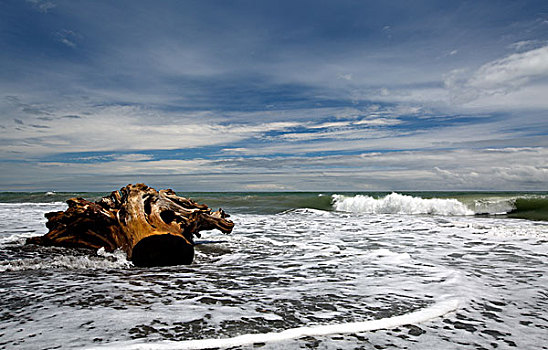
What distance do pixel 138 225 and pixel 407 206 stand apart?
607 inches

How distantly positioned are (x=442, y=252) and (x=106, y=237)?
211 inches

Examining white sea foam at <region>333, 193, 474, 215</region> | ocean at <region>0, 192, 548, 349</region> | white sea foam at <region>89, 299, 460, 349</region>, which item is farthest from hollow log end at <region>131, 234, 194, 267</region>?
white sea foam at <region>333, 193, 474, 215</region>

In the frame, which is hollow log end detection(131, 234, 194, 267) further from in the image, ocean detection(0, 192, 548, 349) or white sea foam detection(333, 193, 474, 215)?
white sea foam detection(333, 193, 474, 215)

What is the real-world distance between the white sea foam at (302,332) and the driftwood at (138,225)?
240cm

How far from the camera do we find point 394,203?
1806cm

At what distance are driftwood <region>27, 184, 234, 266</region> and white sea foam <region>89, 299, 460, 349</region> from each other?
240cm

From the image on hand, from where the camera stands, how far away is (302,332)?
91.8 inches

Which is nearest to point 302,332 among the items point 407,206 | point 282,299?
point 282,299

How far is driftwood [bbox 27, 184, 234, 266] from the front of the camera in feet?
14.7

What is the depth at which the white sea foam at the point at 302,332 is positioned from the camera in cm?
212

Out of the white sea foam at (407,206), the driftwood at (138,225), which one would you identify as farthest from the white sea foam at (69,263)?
the white sea foam at (407,206)

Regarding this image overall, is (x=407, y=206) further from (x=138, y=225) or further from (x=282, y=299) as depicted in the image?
(x=282, y=299)

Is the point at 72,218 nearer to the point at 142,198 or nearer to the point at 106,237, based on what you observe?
the point at 106,237


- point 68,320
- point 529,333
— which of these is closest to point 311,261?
point 529,333
